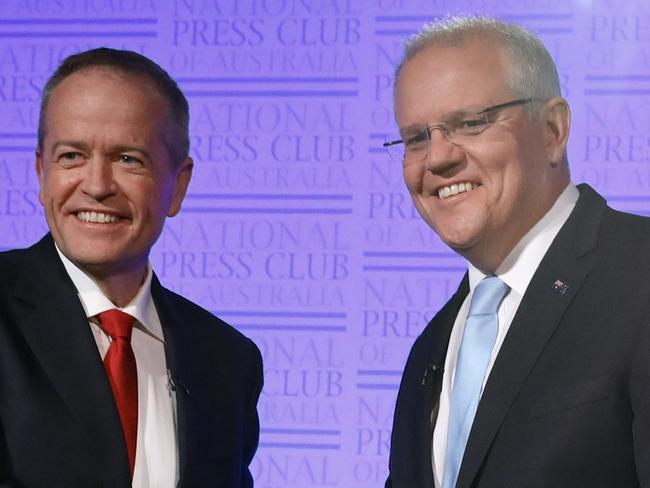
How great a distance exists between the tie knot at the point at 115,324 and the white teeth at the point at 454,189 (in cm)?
90

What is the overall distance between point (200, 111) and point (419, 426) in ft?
6.81

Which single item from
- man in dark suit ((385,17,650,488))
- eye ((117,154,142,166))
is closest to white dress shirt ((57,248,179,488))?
eye ((117,154,142,166))

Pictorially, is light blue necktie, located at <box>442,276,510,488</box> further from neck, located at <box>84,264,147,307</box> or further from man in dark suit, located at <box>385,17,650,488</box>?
neck, located at <box>84,264,147,307</box>

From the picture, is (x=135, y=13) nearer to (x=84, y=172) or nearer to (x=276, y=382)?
(x=276, y=382)

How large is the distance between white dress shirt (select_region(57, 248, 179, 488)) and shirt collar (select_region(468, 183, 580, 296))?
0.96 meters

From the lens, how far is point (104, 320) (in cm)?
316

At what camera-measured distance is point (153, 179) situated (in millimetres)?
3197

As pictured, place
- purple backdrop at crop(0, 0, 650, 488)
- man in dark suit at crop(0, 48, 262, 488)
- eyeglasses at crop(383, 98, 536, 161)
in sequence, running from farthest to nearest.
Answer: purple backdrop at crop(0, 0, 650, 488) < eyeglasses at crop(383, 98, 536, 161) < man in dark suit at crop(0, 48, 262, 488)

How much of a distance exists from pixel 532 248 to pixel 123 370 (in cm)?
110

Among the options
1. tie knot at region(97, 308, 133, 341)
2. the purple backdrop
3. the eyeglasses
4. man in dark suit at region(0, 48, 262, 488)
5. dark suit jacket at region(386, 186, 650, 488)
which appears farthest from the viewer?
the purple backdrop

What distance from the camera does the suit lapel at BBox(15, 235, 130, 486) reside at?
294 cm

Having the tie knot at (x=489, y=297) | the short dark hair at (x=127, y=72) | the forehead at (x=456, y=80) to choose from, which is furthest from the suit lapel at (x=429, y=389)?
the short dark hair at (x=127, y=72)

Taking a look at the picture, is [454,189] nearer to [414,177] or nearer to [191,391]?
[414,177]

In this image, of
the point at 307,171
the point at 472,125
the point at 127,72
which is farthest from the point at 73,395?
the point at 307,171
